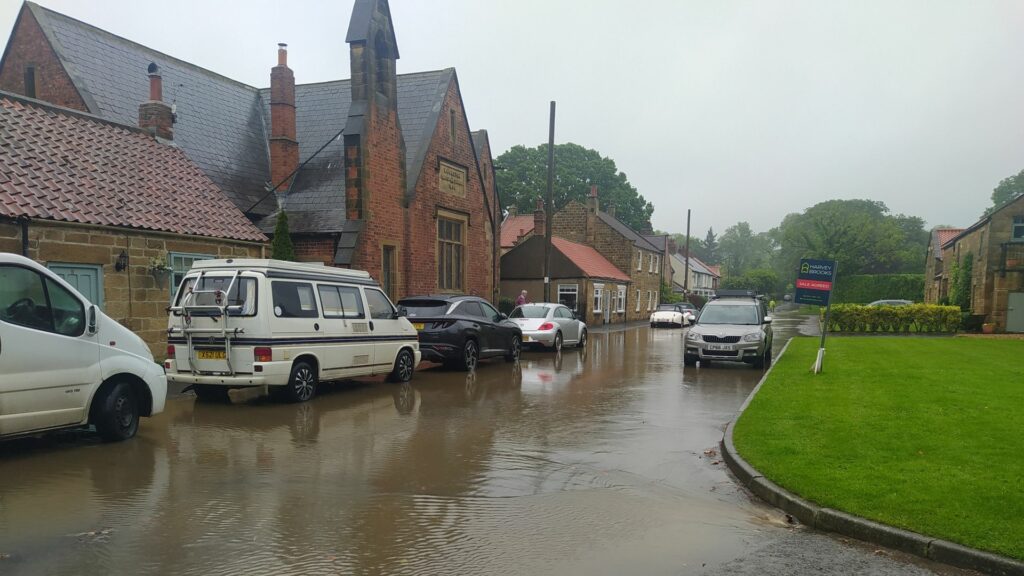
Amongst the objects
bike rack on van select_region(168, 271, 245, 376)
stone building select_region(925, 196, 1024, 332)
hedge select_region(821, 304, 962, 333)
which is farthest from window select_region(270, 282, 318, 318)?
stone building select_region(925, 196, 1024, 332)

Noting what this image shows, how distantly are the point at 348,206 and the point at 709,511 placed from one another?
15.1 meters

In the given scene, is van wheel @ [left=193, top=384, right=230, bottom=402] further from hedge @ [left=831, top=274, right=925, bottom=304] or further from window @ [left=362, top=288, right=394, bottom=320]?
hedge @ [left=831, top=274, right=925, bottom=304]

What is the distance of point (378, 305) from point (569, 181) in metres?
60.6

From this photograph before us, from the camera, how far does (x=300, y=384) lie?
404 inches

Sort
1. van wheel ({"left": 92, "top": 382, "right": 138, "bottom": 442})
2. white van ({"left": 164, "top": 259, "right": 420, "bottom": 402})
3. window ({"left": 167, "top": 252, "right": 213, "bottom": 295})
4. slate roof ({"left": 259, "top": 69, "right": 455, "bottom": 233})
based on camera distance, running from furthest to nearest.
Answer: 1. slate roof ({"left": 259, "top": 69, "right": 455, "bottom": 233})
2. window ({"left": 167, "top": 252, "right": 213, "bottom": 295})
3. white van ({"left": 164, "top": 259, "right": 420, "bottom": 402})
4. van wheel ({"left": 92, "top": 382, "right": 138, "bottom": 442})

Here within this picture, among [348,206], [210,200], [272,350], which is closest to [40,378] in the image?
[272,350]

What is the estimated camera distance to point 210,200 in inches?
631

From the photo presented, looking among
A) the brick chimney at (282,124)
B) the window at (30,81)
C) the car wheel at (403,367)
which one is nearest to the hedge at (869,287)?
the brick chimney at (282,124)

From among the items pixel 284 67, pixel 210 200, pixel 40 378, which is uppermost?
pixel 284 67

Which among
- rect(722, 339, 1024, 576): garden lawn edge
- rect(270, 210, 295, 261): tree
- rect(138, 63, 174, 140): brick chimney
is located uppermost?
rect(138, 63, 174, 140): brick chimney

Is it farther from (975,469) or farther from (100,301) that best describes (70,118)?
(975,469)

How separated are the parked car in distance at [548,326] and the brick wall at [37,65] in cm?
1344

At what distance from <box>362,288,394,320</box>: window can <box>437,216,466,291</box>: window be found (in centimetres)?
1060

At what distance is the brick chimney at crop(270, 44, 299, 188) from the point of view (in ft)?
65.0
